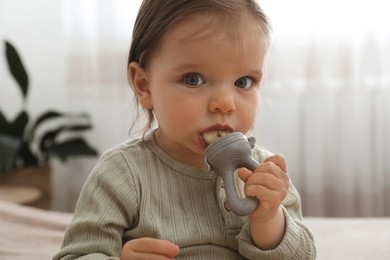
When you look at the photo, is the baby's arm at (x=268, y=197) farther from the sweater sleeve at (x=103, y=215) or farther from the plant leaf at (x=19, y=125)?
the plant leaf at (x=19, y=125)

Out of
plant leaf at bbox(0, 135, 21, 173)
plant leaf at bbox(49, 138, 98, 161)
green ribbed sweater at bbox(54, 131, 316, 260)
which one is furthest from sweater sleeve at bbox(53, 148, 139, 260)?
plant leaf at bbox(49, 138, 98, 161)

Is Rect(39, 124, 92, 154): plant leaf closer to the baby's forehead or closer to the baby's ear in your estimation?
the baby's ear

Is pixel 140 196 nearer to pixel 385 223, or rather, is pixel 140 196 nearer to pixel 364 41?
pixel 385 223

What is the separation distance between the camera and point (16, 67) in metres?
2.39

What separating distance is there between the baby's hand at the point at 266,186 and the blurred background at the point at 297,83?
4.72ft

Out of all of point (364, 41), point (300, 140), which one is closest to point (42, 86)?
point (300, 140)

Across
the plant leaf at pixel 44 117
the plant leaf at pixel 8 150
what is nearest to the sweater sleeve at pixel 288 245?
the plant leaf at pixel 8 150

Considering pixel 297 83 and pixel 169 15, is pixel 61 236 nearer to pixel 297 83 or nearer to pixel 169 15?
pixel 169 15

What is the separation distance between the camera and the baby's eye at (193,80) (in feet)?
2.93

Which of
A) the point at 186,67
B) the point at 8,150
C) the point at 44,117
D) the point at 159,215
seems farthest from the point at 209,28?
the point at 44,117

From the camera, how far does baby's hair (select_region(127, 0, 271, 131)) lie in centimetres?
90

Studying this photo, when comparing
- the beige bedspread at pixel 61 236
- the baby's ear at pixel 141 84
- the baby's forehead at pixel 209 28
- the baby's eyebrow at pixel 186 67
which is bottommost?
the beige bedspread at pixel 61 236

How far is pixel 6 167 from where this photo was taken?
2.28 metres

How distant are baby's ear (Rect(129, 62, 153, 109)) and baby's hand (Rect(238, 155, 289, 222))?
0.73 ft
